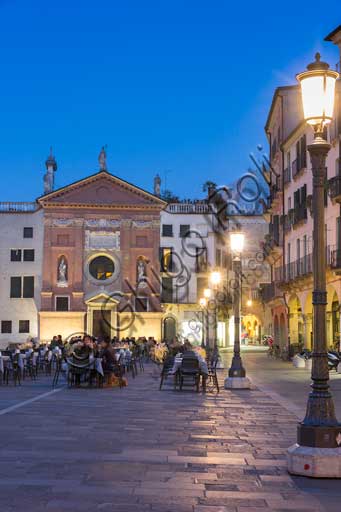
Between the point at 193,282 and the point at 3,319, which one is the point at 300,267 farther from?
the point at 3,319

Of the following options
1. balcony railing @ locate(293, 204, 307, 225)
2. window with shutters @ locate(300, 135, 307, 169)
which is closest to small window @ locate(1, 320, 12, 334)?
balcony railing @ locate(293, 204, 307, 225)

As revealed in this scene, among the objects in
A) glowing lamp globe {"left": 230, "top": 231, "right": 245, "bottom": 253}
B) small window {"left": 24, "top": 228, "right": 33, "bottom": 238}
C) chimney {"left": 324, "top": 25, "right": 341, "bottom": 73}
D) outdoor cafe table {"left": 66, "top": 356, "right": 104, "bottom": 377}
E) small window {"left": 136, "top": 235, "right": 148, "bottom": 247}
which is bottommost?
outdoor cafe table {"left": 66, "top": 356, "right": 104, "bottom": 377}

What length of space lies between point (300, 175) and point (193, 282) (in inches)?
1027

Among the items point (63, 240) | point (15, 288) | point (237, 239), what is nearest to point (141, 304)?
point (63, 240)

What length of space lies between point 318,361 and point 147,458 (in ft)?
8.02

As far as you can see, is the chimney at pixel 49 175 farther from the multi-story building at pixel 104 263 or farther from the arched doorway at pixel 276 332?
the arched doorway at pixel 276 332

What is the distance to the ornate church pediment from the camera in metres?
60.2

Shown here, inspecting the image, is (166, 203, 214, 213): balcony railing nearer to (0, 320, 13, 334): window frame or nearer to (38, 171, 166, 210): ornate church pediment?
(38, 171, 166, 210): ornate church pediment

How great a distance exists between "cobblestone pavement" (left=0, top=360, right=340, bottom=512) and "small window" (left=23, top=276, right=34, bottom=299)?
4397 cm

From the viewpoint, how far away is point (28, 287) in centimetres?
5897

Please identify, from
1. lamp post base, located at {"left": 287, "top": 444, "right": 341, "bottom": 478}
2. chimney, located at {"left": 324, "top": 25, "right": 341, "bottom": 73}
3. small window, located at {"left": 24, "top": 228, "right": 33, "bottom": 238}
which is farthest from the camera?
small window, located at {"left": 24, "top": 228, "right": 33, "bottom": 238}

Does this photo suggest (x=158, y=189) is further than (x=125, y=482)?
Yes

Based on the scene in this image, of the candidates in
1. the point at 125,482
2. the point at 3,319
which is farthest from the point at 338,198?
the point at 3,319

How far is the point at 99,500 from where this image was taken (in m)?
6.53
